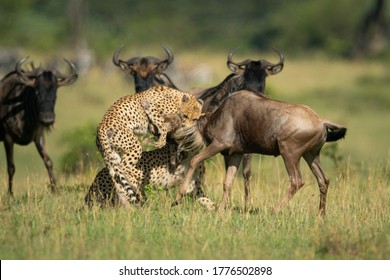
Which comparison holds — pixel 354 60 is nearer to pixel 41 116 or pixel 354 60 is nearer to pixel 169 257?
pixel 41 116

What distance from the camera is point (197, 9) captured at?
6212 cm

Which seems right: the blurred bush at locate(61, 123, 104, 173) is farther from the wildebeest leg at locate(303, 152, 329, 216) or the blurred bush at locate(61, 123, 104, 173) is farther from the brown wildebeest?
the wildebeest leg at locate(303, 152, 329, 216)

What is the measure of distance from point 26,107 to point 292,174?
4.73 m

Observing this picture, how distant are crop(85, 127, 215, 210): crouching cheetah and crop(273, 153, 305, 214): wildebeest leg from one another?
819 millimetres

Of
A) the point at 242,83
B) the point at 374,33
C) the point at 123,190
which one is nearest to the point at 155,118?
the point at 123,190

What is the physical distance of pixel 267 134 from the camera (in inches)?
311

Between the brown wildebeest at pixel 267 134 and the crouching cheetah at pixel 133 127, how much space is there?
0.34 metres

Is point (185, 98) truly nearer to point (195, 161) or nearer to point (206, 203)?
point (195, 161)

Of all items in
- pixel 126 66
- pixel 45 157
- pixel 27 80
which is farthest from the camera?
pixel 126 66

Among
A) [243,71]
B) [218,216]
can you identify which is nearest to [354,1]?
[243,71]

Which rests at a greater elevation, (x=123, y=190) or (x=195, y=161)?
(x=195, y=161)

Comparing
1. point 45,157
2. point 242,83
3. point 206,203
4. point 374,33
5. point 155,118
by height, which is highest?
point 374,33

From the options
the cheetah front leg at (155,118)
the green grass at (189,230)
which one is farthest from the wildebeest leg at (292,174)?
the cheetah front leg at (155,118)

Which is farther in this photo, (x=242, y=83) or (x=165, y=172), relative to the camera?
(x=242, y=83)
